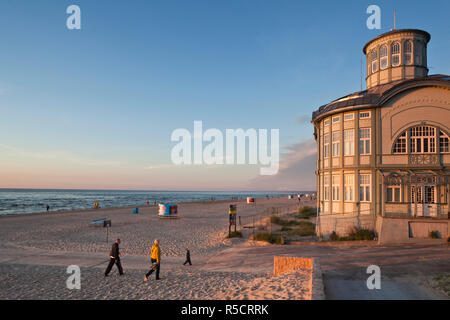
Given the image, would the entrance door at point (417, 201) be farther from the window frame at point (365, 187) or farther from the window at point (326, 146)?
the window at point (326, 146)

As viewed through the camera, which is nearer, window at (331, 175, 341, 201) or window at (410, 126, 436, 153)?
window at (410, 126, 436, 153)

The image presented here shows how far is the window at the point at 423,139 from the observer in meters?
18.9

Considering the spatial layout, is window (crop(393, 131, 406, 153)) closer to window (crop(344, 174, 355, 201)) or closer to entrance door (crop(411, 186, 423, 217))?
entrance door (crop(411, 186, 423, 217))

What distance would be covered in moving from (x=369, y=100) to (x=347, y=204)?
750 cm

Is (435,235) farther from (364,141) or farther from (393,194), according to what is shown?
(364,141)

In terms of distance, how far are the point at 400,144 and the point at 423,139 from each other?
1.36m

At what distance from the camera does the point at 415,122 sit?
19.0m

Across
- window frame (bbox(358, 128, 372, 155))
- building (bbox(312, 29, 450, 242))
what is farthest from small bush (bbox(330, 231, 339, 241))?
window frame (bbox(358, 128, 372, 155))

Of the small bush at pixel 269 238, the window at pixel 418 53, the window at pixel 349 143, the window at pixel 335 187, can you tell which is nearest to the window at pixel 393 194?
the window at pixel 335 187

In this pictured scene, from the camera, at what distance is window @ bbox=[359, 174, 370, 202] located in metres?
20.0

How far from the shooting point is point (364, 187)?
65.9ft
